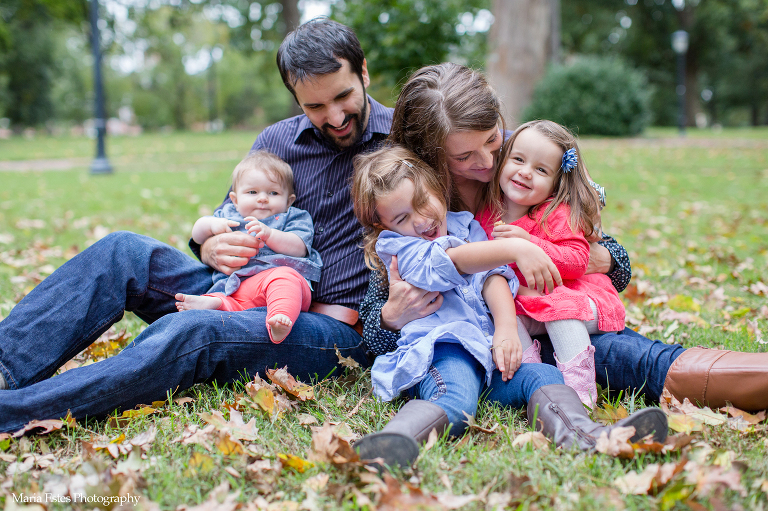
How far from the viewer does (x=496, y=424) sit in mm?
2084

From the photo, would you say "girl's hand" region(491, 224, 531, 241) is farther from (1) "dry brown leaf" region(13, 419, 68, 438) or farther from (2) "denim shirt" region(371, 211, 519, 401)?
(1) "dry brown leaf" region(13, 419, 68, 438)

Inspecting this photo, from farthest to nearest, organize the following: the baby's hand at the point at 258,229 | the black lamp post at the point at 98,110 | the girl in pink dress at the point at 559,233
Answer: the black lamp post at the point at 98,110
the baby's hand at the point at 258,229
the girl in pink dress at the point at 559,233

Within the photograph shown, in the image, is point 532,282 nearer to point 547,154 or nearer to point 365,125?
point 547,154

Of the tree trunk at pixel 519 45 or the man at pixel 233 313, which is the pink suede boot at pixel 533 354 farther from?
the tree trunk at pixel 519 45

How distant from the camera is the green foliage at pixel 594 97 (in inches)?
667

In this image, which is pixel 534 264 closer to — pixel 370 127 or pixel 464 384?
pixel 464 384

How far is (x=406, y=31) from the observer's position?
860 cm

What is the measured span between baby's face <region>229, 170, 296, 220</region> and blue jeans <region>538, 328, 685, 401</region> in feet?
4.59

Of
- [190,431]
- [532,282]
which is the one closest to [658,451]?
[532,282]

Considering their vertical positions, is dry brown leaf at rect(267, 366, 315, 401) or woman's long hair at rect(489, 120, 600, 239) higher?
woman's long hair at rect(489, 120, 600, 239)

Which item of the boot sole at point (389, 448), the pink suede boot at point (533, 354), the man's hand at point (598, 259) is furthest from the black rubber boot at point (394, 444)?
the man's hand at point (598, 259)

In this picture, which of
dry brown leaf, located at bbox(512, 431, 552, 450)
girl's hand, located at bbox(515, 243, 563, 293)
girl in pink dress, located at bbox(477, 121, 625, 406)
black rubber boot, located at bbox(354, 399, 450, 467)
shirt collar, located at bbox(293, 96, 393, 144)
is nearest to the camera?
black rubber boot, located at bbox(354, 399, 450, 467)

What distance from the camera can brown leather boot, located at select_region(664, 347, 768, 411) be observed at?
203 cm

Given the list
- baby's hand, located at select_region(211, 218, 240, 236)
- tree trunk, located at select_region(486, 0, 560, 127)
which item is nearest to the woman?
baby's hand, located at select_region(211, 218, 240, 236)
